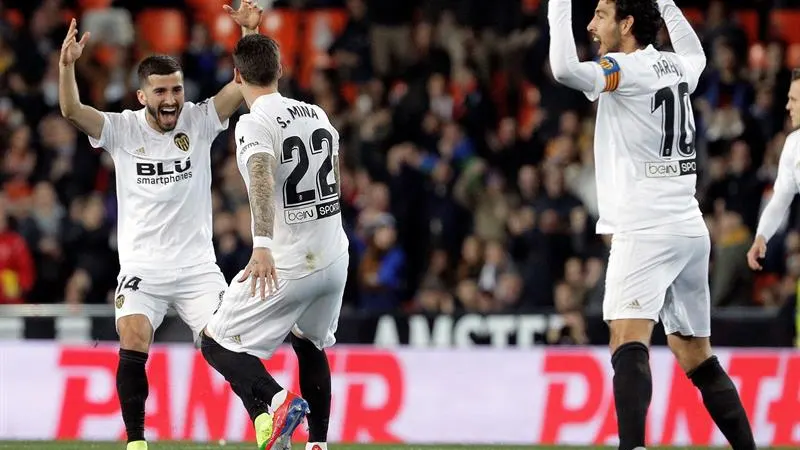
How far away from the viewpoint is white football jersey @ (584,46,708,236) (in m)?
8.48

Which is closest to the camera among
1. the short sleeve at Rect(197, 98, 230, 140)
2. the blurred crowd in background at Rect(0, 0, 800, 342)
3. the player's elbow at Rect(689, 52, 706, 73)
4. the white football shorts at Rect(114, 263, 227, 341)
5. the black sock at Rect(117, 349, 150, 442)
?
the player's elbow at Rect(689, 52, 706, 73)

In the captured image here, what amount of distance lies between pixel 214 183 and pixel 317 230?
9527 millimetres

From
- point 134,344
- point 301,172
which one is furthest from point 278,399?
point 134,344

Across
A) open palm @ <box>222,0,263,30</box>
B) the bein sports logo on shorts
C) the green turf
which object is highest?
open palm @ <box>222,0,263,30</box>

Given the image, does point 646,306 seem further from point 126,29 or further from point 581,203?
point 126,29

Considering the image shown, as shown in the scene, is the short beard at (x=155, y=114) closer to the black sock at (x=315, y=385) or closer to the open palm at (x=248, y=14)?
the open palm at (x=248, y=14)

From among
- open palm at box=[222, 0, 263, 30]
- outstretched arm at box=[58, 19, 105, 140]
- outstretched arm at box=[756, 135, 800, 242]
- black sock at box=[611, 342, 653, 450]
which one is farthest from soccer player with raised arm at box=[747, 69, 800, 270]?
outstretched arm at box=[58, 19, 105, 140]

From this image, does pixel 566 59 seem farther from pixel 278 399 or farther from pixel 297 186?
pixel 278 399

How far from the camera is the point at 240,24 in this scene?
9719mm

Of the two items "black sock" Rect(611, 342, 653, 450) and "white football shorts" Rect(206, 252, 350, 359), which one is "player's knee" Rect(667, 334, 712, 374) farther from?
"white football shorts" Rect(206, 252, 350, 359)

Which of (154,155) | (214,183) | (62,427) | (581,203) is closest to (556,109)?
(581,203)

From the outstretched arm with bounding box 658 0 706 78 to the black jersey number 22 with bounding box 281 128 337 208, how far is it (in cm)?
217

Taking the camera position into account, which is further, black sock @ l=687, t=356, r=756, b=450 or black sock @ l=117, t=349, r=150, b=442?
black sock @ l=117, t=349, r=150, b=442

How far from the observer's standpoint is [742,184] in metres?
16.5
